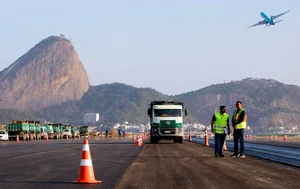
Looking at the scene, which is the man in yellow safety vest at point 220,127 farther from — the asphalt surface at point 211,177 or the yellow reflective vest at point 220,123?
the asphalt surface at point 211,177

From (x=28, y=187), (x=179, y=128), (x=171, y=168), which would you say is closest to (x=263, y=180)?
(x=171, y=168)

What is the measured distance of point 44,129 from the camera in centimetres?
8212

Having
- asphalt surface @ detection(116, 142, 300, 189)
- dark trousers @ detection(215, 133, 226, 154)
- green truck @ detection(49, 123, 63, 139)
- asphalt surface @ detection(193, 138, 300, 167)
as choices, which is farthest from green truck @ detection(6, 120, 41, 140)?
asphalt surface @ detection(116, 142, 300, 189)

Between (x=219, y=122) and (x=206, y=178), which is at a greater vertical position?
(x=219, y=122)

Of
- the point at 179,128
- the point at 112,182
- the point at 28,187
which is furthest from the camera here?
the point at 179,128

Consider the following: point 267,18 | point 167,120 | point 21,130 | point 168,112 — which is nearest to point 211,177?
point 167,120

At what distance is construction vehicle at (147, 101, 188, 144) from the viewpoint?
4216cm

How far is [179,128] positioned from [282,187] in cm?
3009

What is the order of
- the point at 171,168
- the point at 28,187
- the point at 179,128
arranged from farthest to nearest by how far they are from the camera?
the point at 179,128
the point at 171,168
the point at 28,187

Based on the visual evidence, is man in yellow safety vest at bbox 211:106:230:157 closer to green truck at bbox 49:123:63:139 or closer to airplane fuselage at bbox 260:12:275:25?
airplane fuselage at bbox 260:12:275:25

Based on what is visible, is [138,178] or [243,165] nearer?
[138,178]

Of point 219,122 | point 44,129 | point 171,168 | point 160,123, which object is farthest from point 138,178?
point 44,129

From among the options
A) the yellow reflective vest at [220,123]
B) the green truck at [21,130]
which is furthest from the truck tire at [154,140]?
the green truck at [21,130]

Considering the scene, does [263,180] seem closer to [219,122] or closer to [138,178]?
[138,178]
